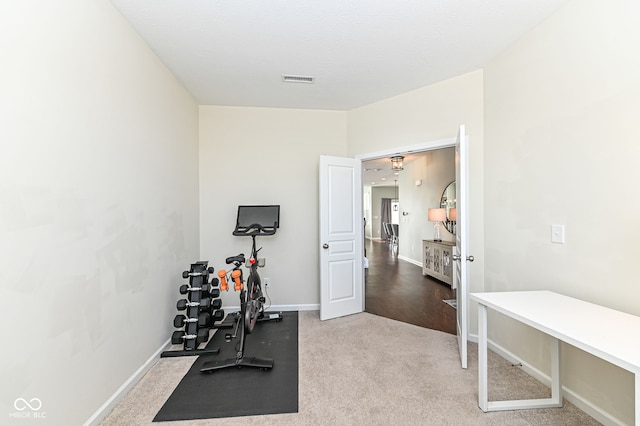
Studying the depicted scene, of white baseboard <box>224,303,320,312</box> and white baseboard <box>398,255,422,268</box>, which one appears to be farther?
white baseboard <box>398,255,422,268</box>

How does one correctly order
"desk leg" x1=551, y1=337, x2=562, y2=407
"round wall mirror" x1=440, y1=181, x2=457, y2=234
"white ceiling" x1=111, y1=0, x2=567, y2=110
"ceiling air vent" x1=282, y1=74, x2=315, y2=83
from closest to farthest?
1. "desk leg" x1=551, y1=337, x2=562, y2=407
2. "white ceiling" x1=111, y1=0, x2=567, y2=110
3. "ceiling air vent" x1=282, y1=74, x2=315, y2=83
4. "round wall mirror" x1=440, y1=181, x2=457, y2=234

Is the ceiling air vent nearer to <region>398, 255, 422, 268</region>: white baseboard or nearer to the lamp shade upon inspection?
the lamp shade

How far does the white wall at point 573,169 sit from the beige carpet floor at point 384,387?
33cm

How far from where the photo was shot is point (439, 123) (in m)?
3.20

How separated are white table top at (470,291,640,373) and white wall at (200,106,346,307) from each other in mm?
2543

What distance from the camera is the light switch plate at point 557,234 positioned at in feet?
6.77

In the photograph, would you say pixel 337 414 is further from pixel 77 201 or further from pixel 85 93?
pixel 85 93

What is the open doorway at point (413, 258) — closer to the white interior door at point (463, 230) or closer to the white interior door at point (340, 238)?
the white interior door at point (340, 238)

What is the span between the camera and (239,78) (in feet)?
10.1

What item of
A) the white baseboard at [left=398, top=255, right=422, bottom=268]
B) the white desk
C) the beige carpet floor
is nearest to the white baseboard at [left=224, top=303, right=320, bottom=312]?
the beige carpet floor

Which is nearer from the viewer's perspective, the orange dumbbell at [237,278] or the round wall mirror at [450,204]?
the orange dumbbell at [237,278]

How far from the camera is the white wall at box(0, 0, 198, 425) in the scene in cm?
128

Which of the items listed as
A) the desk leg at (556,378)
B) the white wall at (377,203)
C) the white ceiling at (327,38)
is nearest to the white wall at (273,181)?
the white ceiling at (327,38)

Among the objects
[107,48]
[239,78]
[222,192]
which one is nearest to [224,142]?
[222,192]
